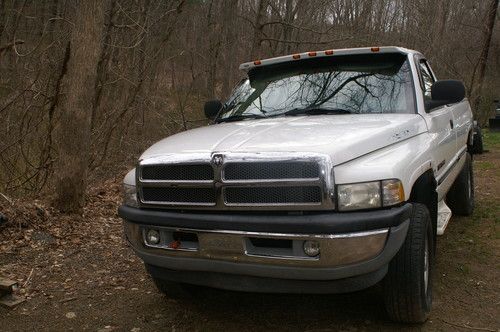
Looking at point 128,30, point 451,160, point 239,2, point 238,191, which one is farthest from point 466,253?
point 239,2

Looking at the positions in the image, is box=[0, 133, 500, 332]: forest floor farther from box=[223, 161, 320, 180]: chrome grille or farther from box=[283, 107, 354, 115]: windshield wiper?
box=[283, 107, 354, 115]: windshield wiper

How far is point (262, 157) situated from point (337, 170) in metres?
0.41

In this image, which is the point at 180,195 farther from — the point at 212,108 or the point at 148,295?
the point at 212,108

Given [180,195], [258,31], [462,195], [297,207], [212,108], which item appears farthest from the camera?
[258,31]

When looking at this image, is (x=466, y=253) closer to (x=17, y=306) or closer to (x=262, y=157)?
(x=262, y=157)

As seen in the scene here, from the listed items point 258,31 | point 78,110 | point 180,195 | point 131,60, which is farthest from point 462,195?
point 131,60

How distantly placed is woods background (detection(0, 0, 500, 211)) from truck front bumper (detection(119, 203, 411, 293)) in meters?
3.39

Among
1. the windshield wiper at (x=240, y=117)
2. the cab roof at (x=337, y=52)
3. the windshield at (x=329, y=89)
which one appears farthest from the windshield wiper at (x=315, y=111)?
the cab roof at (x=337, y=52)

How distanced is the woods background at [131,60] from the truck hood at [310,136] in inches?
122

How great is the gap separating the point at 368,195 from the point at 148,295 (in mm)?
2142

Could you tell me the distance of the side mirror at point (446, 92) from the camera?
→ 408cm

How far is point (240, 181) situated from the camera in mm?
A: 2842

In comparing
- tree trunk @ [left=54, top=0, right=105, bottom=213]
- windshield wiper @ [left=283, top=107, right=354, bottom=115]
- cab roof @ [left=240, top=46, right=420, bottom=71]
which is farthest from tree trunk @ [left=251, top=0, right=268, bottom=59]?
windshield wiper @ [left=283, top=107, right=354, bottom=115]

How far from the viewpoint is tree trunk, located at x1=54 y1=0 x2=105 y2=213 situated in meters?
5.98
